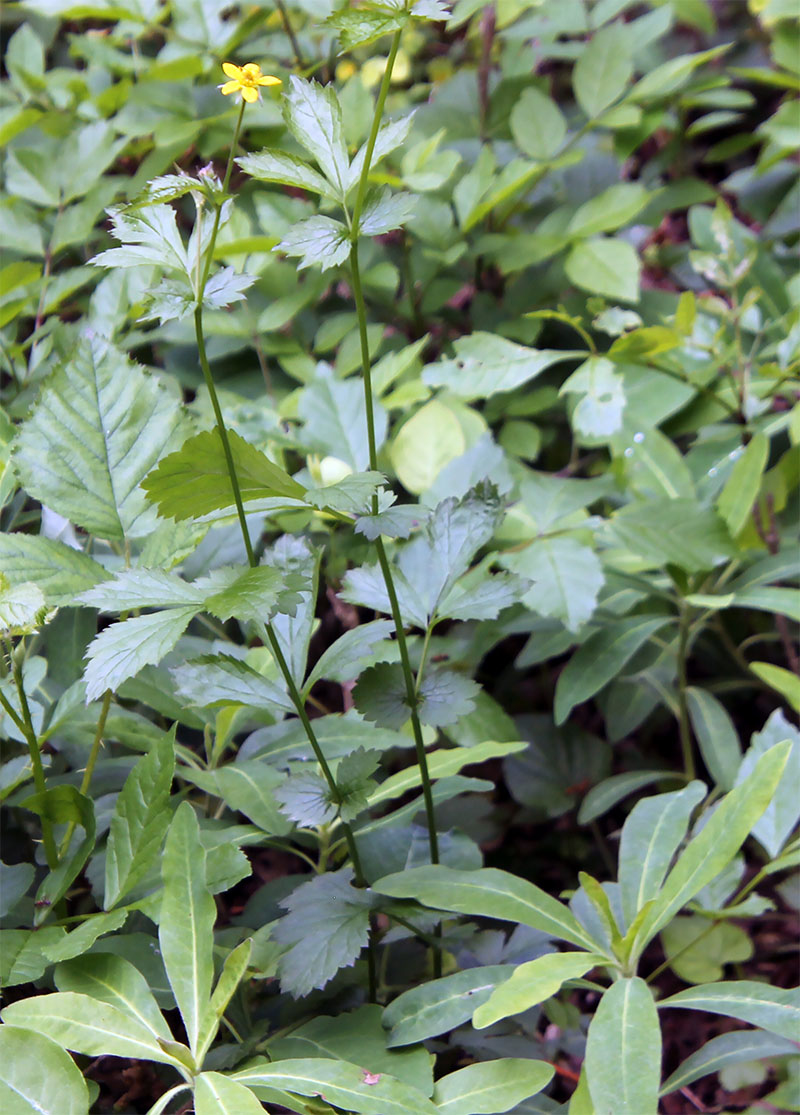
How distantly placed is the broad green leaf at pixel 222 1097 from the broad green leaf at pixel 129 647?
1.08 feet

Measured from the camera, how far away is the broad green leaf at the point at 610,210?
1562 millimetres

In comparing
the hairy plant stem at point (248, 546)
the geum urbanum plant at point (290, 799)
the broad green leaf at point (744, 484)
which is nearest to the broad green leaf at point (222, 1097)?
the geum urbanum plant at point (290, 799)

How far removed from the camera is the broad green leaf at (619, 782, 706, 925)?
3.00 ft

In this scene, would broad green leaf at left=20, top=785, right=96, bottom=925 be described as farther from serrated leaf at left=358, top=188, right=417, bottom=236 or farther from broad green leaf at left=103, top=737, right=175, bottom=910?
serrated leaf at left=358, top=188, right=417, bottom=236

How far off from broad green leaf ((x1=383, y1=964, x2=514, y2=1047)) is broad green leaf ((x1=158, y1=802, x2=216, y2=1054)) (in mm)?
181

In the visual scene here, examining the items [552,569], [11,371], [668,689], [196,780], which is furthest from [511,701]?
[11,371]

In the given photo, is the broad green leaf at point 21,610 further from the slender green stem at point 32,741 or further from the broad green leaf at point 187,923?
the broad green leaf at point 187,923

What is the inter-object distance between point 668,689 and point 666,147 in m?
1.33

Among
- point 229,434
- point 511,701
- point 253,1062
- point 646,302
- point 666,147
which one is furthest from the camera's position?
point 666,147

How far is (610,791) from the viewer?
122cm

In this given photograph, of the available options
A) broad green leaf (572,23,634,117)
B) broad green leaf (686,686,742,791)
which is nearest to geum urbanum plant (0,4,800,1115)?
broad green leaf (686,686,742,791)

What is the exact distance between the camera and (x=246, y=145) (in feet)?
5.92

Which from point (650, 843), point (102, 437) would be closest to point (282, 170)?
point (102, 437)

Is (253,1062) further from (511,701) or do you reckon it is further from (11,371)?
(11,371)
